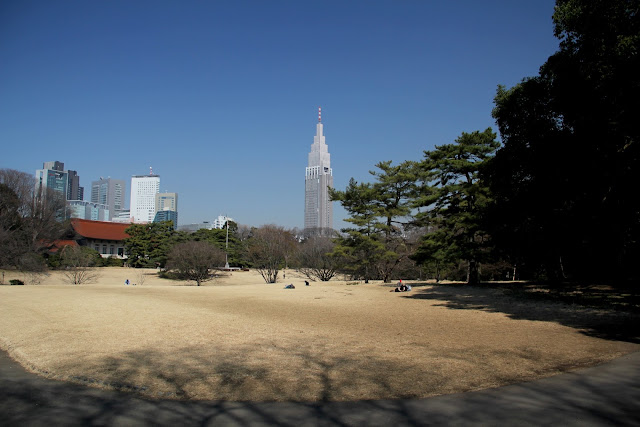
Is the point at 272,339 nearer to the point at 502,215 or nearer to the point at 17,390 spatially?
the point at 17,390

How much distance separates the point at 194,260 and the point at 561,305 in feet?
107

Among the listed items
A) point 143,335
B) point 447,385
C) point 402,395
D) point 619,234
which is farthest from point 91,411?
point 619,234

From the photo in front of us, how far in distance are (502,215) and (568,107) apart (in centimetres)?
483

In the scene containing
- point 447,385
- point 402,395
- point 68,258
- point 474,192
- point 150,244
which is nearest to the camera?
point 402,395

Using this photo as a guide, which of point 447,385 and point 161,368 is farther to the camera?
point 161,368

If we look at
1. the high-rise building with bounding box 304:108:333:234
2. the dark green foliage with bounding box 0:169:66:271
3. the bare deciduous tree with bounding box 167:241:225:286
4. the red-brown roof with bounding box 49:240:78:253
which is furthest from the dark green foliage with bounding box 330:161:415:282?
the high-rise building with bounding box 304:108:333:234

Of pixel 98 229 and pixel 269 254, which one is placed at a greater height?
pixel 98 229

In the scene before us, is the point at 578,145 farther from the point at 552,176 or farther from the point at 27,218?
the point at 27,218

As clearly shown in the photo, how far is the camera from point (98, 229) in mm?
60406

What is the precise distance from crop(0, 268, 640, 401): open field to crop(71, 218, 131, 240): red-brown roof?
48.2 metres

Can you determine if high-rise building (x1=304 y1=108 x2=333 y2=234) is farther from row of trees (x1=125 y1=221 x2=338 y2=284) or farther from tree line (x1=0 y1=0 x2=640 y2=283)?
tree line (x1=0 y1=0 x2=640 y2=283)

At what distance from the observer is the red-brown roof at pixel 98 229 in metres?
57.3

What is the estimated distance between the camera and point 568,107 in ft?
38.8

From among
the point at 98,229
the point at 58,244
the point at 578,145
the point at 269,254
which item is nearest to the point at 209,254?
the point at 269,254
